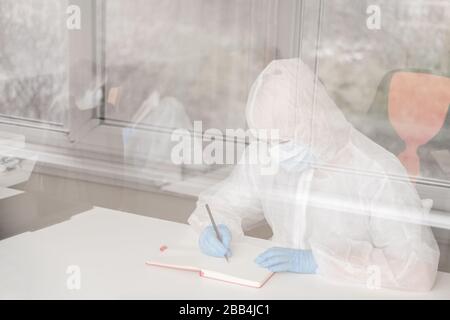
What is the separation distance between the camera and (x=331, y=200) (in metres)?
1.53

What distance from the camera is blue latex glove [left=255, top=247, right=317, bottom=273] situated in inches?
54.7

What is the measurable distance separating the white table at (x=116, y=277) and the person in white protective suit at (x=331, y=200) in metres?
0.04

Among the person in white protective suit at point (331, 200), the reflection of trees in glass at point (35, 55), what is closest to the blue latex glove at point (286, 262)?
the person in white protective suit at point (331, 200)

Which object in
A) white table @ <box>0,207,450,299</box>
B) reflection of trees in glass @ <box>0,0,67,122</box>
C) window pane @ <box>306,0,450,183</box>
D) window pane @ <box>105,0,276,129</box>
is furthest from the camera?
reflection of trees in glass @ <box>0,0,67,122</box>

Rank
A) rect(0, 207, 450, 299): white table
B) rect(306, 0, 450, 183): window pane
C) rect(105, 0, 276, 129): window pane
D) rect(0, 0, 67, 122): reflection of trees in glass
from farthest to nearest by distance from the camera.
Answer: rect(0, 0, 67, 122): reflection of trees in glass
rect(105, 0, 276, 129): window pane
rect(306, 0, 450, 183): window pane
rect(0, 207, 450, 299): white table

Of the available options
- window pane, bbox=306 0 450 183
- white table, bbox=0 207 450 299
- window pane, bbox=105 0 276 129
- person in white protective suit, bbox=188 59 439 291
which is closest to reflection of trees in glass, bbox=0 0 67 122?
window pane, bbox=105 0 276 129

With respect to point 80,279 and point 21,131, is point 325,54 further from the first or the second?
point 21,131

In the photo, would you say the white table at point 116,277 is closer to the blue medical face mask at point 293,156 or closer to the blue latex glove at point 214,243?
the blue latex glove at point 214,243

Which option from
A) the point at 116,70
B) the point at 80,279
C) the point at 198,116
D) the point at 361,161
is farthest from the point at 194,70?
the point at 80,279

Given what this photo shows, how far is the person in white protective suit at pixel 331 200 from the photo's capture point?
4.49 feet

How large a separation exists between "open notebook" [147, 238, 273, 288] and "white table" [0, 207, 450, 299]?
0.01 meters

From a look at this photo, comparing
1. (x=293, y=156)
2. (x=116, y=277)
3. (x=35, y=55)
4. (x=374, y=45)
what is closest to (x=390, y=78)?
(x=374, y=45)

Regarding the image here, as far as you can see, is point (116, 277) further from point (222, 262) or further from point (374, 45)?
point (374, 45)

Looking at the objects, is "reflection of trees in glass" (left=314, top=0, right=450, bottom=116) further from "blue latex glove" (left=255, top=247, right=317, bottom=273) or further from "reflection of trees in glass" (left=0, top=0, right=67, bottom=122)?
"reflection of trees in glass" (left=0, top=0, right=67, bottom=122)
